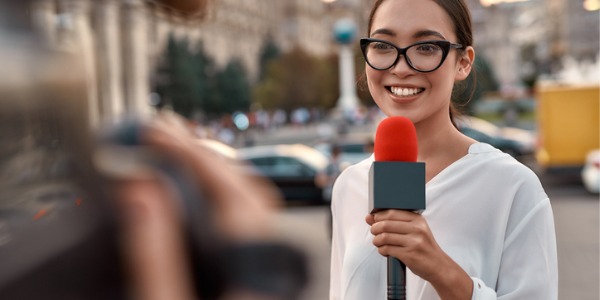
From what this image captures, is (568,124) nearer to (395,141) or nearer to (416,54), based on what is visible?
(416,54)

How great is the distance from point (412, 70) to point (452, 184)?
196 mm

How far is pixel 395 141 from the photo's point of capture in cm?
119

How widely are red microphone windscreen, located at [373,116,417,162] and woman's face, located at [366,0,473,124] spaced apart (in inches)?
6.9

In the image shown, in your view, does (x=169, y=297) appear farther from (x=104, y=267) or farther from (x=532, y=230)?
(x=532, y=230)

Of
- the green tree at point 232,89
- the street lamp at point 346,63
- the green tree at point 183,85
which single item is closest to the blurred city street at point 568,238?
the green tree at point 183,85

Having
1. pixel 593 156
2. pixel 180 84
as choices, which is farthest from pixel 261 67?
pixel 593 156

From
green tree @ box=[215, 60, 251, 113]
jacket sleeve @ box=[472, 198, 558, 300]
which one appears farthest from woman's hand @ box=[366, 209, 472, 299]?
green tree @ box=[215, 60, 251, 113]

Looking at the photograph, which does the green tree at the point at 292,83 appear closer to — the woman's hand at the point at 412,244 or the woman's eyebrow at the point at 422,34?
the woman's eyebrow at the point at 422,34

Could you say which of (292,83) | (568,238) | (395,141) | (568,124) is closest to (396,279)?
(395,141)

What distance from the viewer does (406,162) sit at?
115 centimetres

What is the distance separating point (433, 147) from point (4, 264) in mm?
786

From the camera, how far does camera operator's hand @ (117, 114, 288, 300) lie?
1.27 metres

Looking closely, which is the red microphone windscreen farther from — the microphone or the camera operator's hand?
the camera operator's hand

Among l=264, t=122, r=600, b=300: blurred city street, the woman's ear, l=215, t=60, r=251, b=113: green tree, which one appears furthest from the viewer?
l=215, t=60, r=251, b=113: green tree
